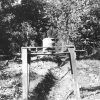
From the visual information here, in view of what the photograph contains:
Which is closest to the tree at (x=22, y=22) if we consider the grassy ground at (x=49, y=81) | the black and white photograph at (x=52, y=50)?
the black and white photograph at (x=52, y=50)

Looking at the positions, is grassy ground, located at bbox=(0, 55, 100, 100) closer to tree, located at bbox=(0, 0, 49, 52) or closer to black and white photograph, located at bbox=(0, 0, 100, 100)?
black and white photograph, located at bbox=(0, 0, 100, 100)

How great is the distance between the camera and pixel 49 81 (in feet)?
38.3

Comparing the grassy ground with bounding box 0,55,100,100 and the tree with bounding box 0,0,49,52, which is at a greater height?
the tree with bounding box 0,0,49,52

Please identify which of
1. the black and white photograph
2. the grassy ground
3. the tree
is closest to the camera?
the black and white photograph

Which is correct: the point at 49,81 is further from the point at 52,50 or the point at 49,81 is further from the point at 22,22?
the point at 22,22

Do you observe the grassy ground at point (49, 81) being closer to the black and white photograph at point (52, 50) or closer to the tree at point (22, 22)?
the black and white photograph at point (52, 50)

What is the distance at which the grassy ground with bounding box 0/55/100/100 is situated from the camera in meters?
9.61

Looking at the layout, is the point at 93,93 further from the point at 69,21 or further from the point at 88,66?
the point at 69,21

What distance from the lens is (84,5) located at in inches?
628

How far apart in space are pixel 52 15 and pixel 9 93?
27.1ft

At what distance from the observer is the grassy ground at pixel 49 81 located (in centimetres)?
961

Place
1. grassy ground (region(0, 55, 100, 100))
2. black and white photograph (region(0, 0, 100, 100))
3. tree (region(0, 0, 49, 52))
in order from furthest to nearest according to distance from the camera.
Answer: tree (region(0, 0, 49, 52)) → grassy ground (region(0, 55, 100, 100)) → black and white photograph (region(0, 0, 100, 100))

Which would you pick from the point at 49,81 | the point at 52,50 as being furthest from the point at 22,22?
the point at 52,50

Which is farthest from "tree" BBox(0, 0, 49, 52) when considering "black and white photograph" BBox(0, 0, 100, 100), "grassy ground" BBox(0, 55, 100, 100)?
"grassy ground" BBox(0, 55, 100, 100)
